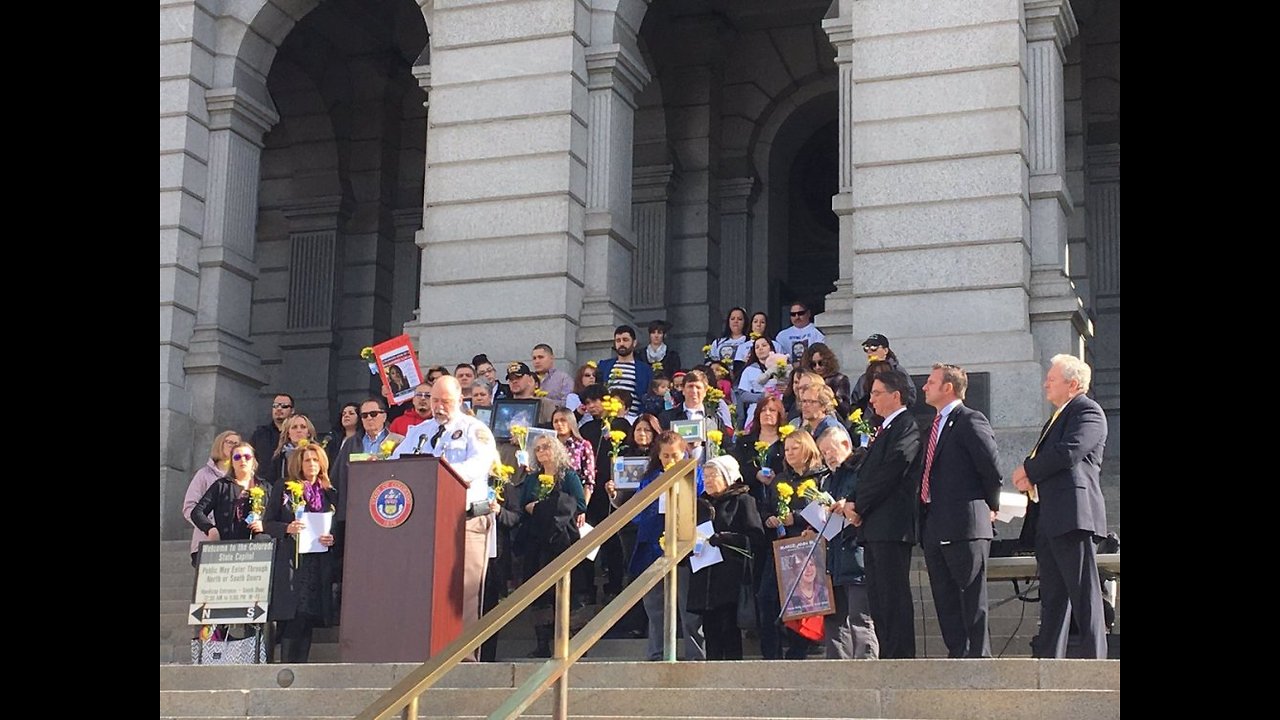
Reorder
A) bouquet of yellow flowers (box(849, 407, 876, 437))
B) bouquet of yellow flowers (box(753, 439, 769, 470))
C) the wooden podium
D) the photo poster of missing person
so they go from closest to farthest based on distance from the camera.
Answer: the wooden podium < bouquet of yellow flowers (box(753, 439, 769, 470)) < bouquet of yellow flowers (box(849, 407, 876, 437)) < the photo poster of missing person

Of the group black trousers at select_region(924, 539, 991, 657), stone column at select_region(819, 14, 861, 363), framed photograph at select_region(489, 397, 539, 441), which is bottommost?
black trousers at select_region(924, 539, 991, 657)

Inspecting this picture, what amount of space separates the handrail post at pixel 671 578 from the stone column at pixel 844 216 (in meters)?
8.12

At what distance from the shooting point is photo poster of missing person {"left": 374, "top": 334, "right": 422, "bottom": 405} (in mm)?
16844

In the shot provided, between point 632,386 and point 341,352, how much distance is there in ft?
36.8

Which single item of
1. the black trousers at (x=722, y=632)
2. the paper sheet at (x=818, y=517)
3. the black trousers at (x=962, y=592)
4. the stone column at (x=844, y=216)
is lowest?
the black trousers at (x=722, y=632)

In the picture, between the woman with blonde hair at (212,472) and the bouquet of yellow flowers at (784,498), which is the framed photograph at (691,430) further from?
the woman with blonde hair at (212,472)

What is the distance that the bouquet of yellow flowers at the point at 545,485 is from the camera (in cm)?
1263

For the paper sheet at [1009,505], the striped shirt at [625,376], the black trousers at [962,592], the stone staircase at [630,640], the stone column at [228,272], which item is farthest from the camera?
the stone column at [228,272]

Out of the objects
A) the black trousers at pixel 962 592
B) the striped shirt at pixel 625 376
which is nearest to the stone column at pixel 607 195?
the striped shirt at pixel 625 376

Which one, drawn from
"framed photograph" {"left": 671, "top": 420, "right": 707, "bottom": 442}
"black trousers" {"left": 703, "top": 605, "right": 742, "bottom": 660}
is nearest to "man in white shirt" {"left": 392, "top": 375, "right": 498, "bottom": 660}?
"black trousers" {"left": 703, "top": 605, "right": 742, "bottom": 660}

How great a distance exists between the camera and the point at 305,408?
87.6 ft

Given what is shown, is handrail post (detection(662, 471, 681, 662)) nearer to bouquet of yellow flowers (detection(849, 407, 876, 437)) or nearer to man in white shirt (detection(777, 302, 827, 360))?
bouquet of yellow flowers (detection(849, 407, 876, 437))

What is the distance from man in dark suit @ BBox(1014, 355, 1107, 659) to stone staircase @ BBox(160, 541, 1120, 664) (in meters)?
1.29
